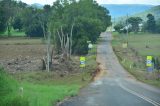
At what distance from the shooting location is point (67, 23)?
93.3 metres

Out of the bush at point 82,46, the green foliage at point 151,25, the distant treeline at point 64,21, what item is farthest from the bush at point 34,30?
the green foliage at point 151,25

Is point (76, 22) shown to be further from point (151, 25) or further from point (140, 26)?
point (140, 26)

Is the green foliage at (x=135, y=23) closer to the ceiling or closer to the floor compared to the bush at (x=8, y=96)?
closer to the floor

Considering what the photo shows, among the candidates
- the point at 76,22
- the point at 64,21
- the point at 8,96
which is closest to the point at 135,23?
the point at 64,21

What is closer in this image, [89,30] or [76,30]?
[76,30]

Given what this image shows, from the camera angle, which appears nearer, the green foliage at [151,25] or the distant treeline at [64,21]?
the distant treeline at [64,21]

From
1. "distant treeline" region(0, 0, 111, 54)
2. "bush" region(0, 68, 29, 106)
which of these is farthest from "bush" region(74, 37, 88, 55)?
"bush" region(0, 68, 29, 106)

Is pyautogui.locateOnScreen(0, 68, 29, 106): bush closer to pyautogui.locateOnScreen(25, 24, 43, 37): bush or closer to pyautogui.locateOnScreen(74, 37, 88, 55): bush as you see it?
pyautogui.locateOnScreen(74, 37, 88, 55): bush

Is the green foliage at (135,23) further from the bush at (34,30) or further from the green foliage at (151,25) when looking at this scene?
the bush at (34,30)

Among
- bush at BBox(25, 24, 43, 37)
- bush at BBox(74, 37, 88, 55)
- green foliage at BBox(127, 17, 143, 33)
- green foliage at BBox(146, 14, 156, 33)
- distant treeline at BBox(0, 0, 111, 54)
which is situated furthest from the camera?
green foliage at BBox(127, 17, 143, 33)

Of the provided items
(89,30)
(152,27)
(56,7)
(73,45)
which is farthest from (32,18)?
(152,27)

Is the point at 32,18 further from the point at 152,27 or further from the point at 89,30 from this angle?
the point at 152,27

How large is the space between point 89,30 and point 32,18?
36795 millimetres

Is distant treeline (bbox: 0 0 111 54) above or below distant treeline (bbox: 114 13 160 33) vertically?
above
